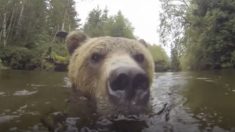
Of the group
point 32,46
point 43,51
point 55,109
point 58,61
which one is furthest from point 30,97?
point 32,46

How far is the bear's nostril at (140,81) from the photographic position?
270 cm

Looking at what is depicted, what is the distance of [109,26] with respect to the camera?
32375mm

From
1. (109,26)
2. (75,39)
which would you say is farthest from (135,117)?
(109,26)

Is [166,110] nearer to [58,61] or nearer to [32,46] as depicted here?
[58,61]

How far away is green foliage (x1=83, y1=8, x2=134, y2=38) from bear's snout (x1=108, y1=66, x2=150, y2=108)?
84.5 ft

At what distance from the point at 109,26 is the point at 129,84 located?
2999cm

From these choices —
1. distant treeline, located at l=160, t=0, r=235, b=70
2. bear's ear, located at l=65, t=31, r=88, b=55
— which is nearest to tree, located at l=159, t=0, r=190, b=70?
distant treeline, located at l=160, t=0, r=235, b=70

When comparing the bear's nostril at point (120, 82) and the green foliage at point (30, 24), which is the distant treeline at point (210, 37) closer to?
the green foliage at point (30, 24)

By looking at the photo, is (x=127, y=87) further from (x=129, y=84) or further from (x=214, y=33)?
(x=214, y=33)

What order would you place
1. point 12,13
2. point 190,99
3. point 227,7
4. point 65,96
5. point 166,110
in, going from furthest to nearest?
point 12,13, point 227,7, point 65,96, point 190,99, point 166,110

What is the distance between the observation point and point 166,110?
4.00 meters

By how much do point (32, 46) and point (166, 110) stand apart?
25.0m

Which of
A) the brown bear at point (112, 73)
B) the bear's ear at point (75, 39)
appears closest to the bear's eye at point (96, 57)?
the brown bear at point (112, 73)

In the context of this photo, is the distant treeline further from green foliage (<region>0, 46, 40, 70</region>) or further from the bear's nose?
the bear's nose
